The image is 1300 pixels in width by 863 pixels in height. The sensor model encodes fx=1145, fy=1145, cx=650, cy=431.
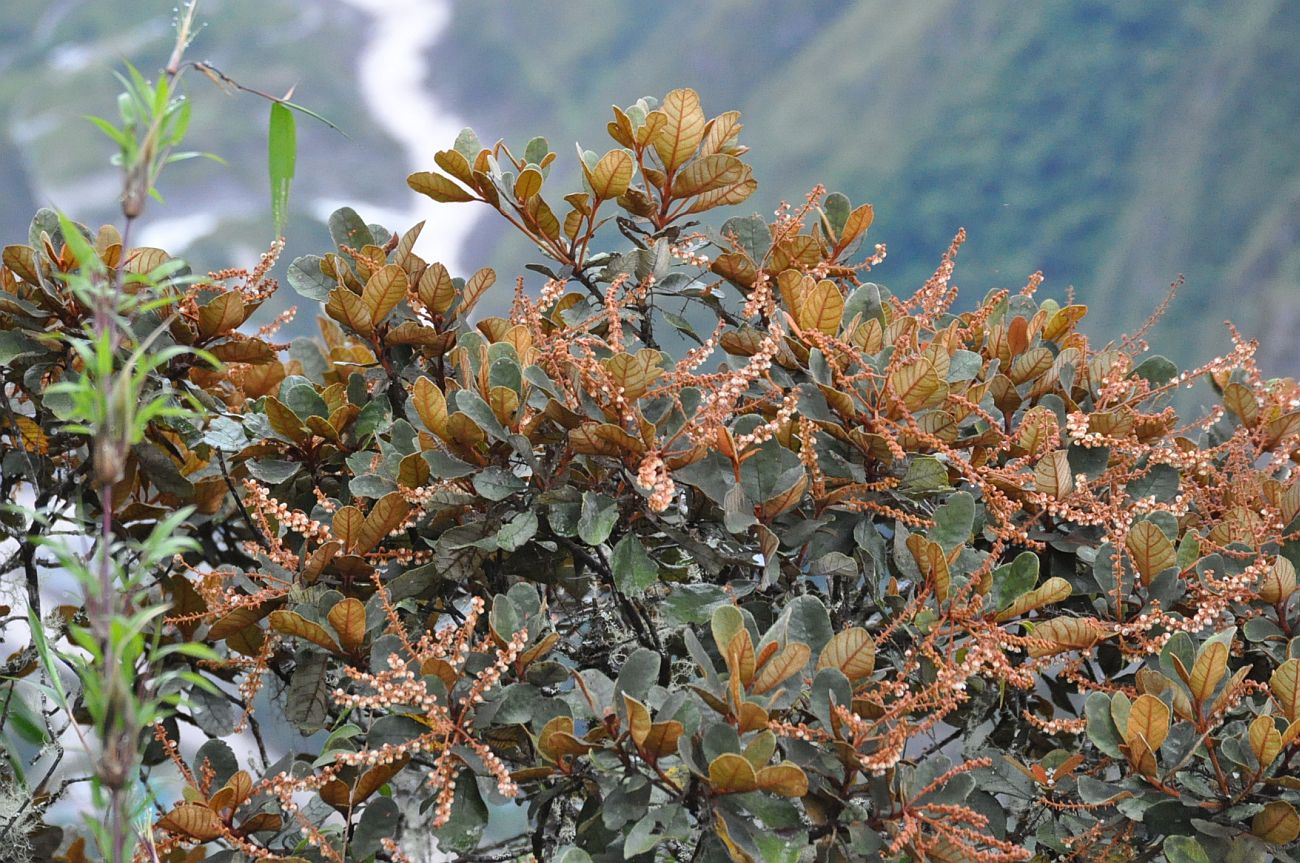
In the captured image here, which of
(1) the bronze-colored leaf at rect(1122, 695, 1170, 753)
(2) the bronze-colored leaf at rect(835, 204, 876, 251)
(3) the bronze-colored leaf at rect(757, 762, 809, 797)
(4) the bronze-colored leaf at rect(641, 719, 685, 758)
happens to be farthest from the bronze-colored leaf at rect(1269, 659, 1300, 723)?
(2) the bronze-colored leaf at rect(835, 204, 876, 251)

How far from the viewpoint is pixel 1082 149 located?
21.6 feet

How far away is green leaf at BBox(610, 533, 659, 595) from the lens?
1326 mm

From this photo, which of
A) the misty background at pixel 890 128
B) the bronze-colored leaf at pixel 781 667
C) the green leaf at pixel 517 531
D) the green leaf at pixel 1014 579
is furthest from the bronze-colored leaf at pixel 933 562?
the misty background at pixel 890 128

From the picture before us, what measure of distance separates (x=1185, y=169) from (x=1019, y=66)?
112 cm

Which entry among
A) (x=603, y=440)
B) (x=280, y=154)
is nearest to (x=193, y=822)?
(x=603, y=440)

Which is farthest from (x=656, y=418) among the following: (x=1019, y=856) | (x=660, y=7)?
(x=660, y=7)

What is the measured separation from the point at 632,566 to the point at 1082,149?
607 cm

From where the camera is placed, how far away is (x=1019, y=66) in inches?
266

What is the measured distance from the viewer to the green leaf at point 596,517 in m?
1.26

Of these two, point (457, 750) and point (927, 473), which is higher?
point (927, 473)

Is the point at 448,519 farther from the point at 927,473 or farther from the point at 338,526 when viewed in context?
the point at 927,473

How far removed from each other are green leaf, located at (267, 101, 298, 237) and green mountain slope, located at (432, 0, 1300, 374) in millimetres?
5065

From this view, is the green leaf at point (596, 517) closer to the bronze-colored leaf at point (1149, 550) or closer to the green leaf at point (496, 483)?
the green leaf at point (496, 483)

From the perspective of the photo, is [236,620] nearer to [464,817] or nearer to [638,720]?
[464,817]
